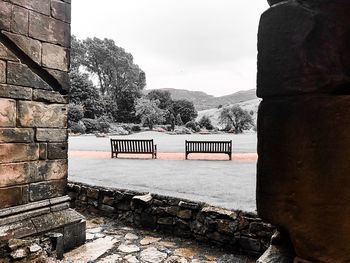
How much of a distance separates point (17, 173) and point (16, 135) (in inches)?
18.3

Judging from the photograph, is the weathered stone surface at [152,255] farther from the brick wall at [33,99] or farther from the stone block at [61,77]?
the stone block at [61,77]

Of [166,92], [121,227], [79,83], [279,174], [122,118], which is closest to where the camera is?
[279,174]

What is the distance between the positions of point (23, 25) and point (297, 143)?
12.6 ft

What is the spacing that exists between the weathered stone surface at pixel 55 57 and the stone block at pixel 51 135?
0.86 meters

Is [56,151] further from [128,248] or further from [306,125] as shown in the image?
[306,125]

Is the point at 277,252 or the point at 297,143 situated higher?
the point at 297,143

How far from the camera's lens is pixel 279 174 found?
3.89ft

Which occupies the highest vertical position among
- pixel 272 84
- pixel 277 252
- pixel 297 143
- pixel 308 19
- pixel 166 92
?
pixel 166 92

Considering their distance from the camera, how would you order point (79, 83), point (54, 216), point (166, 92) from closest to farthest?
point (54, 216)
point (79, 83)
point (166, 92)

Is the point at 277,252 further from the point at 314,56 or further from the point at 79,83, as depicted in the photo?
the point at 79,83

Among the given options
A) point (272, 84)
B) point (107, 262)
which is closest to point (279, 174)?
point (272, 84)

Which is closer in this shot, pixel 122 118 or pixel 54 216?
pixel 54 216

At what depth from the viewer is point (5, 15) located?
3689mm

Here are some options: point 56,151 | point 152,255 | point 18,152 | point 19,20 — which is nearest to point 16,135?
point 18,152
